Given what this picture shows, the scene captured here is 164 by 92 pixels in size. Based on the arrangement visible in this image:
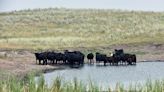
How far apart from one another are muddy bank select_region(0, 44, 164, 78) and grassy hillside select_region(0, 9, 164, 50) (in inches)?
113

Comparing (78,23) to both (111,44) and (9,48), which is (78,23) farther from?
(9,48)

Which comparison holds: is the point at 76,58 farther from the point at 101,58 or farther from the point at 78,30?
the point at 78,30

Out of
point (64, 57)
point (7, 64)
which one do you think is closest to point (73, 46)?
point (64, 57)

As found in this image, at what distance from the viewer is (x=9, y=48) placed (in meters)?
53.7

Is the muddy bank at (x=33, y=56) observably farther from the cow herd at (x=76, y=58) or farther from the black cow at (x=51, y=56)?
the black cow at (x=51, y=56)

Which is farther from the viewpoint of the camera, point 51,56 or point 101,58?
point 101,58

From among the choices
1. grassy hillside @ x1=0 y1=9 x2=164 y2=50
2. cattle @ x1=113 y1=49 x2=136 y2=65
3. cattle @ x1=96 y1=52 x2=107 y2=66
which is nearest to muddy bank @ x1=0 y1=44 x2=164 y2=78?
cattle @ x1=113 y1=49 x2=136 y2=65

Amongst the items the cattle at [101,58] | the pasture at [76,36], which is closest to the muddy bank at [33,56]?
the pasture at [76,36]

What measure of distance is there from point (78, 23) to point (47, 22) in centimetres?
522

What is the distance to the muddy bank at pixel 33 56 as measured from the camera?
1448 inches

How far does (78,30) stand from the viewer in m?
75.7

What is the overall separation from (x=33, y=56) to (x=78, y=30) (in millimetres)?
27592

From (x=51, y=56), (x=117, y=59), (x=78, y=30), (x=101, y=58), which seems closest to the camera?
(x=51, y=56)

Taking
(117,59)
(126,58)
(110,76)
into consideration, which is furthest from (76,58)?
(110,76)
